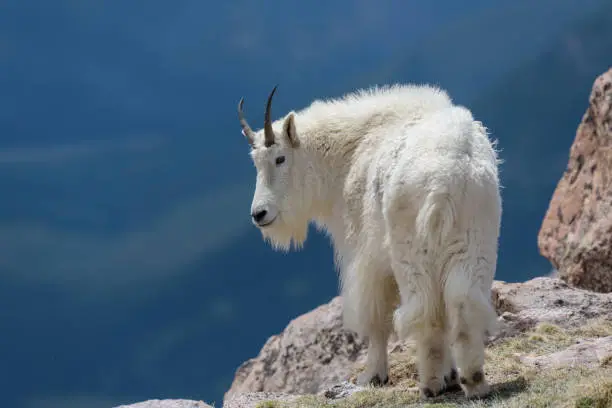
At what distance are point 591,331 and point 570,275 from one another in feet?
9.28

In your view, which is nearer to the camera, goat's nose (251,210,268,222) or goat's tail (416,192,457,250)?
goat's tail (416,192,457,250)

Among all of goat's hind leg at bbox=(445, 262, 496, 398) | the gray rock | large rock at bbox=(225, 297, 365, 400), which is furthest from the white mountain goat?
large rock at bbox=(225, 297, 365, 400)

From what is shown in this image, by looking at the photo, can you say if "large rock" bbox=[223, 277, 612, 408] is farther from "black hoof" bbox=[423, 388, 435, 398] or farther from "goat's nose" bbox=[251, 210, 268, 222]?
"black hoof" bbox=[423, 388, 435, 398]

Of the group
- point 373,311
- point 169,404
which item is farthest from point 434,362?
point 169,404

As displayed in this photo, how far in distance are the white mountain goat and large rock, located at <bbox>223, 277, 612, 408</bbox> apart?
176 centimetres

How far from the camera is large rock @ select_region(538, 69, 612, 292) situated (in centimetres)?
1104

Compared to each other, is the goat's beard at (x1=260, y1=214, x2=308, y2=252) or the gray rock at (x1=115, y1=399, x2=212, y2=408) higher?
the goat's beard at (x1=260, y1=214, x2=308, y2=252)

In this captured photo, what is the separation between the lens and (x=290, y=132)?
8.23 m

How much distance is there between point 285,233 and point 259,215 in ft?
1.41

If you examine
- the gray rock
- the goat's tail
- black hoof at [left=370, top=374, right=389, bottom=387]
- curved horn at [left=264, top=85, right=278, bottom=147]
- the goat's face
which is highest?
curved horn at [left=264, top=85, right=278, bottom=147]

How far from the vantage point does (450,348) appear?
659 cm

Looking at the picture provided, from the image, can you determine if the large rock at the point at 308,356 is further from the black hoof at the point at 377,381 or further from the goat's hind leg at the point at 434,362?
the goat's hind leg at the point at 434,362

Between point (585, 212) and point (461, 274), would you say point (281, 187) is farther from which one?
point (585, 212)

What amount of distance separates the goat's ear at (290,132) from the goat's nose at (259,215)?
2.18 ft
